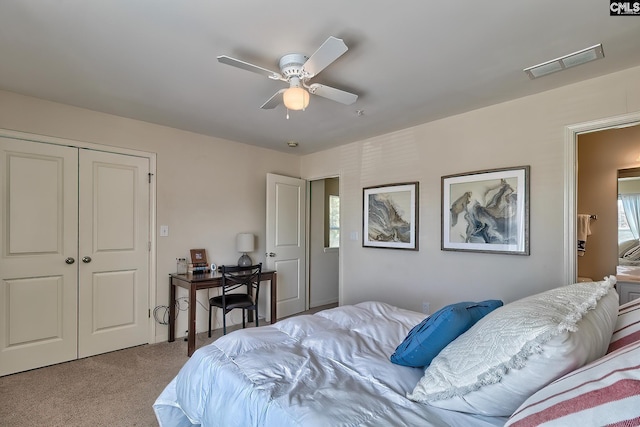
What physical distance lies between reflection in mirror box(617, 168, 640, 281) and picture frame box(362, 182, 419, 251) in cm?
210

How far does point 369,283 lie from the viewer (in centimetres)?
397

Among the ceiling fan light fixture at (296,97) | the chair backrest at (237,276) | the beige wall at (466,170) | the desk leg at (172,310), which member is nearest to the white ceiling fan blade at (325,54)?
the ceiling fan light fixture at (296,97)

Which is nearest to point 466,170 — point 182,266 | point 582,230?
point 582,230

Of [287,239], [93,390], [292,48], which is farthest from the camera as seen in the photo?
[287,239]

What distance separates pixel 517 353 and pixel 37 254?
12.0 ft

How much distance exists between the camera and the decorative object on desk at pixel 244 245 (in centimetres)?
404

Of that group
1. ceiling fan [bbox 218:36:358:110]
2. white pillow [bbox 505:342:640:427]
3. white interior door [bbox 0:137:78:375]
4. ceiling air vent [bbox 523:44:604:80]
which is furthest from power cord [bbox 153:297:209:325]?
ceiling air vent [bbox 523:44:604:80]

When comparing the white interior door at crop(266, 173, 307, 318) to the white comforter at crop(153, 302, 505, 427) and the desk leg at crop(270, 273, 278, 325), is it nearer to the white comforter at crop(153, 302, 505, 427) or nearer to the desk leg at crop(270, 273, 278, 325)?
the desk leg at crop(270, 273, 278, 325)

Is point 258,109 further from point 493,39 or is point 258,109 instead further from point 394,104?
point 493,39

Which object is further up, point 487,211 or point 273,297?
point 487,211

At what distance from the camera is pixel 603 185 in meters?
3.47

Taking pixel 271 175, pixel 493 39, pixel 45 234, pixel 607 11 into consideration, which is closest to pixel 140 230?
pixel 45 234

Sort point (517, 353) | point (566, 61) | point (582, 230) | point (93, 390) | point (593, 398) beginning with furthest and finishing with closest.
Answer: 1. point (582, 230)
2. point (93, 390)
3. point (566, 61)
4. point (517, 353)
5. point (593, 398)

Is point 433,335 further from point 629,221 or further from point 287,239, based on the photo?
point 629,221
